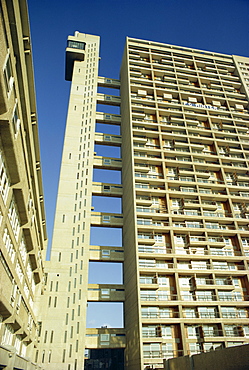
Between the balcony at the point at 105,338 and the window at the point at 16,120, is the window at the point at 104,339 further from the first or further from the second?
the window at the point at 16,120

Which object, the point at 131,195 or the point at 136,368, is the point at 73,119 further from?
the point at 136,368

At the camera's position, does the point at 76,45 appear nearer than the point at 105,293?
No

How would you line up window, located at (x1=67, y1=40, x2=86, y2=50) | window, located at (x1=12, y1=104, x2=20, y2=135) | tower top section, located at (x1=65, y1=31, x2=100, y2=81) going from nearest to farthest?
window, located at (x1=12, y1=104, x2=20, y2=135) < tower top section, located at (x1=65, y1=31, x2=100, y2=81) < window, located at (x1=67, y1=40, x2=86, y2=50)

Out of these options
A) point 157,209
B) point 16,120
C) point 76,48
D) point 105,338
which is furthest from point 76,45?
point 105,338

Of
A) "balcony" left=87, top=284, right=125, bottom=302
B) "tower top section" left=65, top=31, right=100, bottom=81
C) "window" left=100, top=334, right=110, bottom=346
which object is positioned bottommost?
"window" left=100, top=334, right=110, bottom=346

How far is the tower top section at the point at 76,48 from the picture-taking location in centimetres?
6273

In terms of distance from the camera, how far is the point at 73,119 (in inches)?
2174

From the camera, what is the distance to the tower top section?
62734 mm

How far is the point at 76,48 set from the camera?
2504 inches

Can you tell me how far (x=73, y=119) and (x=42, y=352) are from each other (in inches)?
1451

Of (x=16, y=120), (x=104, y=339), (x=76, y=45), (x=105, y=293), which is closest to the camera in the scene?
(x=16, y=120)

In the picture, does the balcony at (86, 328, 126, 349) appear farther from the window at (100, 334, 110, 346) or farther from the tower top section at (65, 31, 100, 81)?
the tower top section at (65, 31, 100, 81)

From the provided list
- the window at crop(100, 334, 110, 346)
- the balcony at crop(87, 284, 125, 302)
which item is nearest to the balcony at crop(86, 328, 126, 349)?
the window at crop(100, 334, 110, 346)

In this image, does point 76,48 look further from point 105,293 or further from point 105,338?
point 105,338
